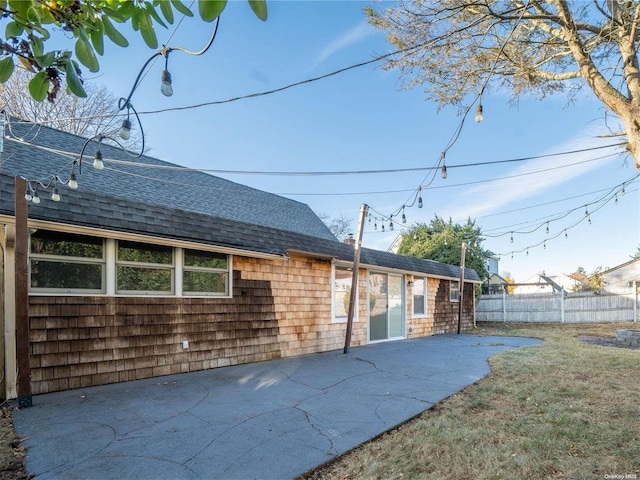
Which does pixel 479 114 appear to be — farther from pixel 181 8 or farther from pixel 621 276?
pixel 621 276

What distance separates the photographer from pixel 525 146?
29.1 ft

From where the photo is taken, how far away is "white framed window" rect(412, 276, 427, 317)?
463 inches

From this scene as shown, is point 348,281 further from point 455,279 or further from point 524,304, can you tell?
point 524,304

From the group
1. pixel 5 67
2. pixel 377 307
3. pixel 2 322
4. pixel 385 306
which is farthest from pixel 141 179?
pixel 5 67

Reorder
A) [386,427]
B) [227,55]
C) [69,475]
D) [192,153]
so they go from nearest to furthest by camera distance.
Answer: [69,475], [386,427], [227,55], [192,153]

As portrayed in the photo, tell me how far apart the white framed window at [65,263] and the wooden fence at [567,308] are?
18.0m

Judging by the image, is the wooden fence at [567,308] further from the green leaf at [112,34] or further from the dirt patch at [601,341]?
the green leaf at [112,34]

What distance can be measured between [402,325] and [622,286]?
21700mm

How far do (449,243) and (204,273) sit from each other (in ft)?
51.0

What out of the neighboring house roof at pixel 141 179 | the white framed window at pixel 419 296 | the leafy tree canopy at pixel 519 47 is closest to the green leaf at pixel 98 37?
the leafy tree canopy at pixel 519 47

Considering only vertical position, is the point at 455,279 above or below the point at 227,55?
below

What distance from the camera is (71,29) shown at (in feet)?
4.22

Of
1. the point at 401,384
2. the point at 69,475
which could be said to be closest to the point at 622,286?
the point at 401,384

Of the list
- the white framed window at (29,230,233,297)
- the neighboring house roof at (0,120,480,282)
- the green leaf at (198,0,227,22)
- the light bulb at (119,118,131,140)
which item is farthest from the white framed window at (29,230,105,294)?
the green leaf at (198,0,227,22)
